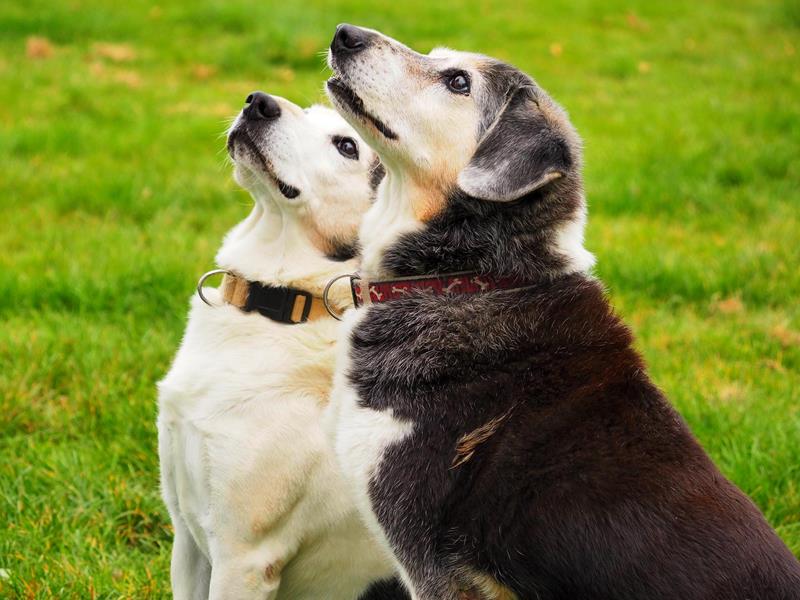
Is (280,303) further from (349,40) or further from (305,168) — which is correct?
(349,40)

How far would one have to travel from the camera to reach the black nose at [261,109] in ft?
11.8

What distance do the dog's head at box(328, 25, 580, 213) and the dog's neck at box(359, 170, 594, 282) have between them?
0.27ft

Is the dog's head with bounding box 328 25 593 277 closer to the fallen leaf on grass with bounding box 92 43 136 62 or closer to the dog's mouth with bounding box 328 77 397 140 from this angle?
the dog's mouth with bounding box 328 77 397 140

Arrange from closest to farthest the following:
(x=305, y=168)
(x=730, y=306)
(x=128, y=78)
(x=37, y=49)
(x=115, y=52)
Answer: (x=305, y=168)
(x=730, y=306)
(x=128, y=78)
(x=37, y=49)
(x=115, y=52)

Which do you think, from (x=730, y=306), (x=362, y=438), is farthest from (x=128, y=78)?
(x=362, y=438)

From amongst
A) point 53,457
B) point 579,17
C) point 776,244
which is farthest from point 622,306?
point 579,17

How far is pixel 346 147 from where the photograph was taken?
3711mm

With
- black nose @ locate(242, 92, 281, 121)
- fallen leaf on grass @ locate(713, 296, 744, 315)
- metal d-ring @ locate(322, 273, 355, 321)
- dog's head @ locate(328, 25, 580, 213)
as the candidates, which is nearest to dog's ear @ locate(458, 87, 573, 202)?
dog's head @ locate(328, 25, 580, 213)

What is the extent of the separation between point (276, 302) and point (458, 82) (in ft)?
3.18

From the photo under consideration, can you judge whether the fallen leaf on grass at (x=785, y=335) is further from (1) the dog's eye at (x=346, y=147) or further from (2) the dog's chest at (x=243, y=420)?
(2) the dog's chest at (x=243, y=420)

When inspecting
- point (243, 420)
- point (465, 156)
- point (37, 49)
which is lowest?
point (37, 49)

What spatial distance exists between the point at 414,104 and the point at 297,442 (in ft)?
3.64

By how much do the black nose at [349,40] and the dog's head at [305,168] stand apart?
1.79ft

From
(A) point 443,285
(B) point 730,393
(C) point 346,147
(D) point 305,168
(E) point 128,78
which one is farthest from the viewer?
(E) point 128,78
